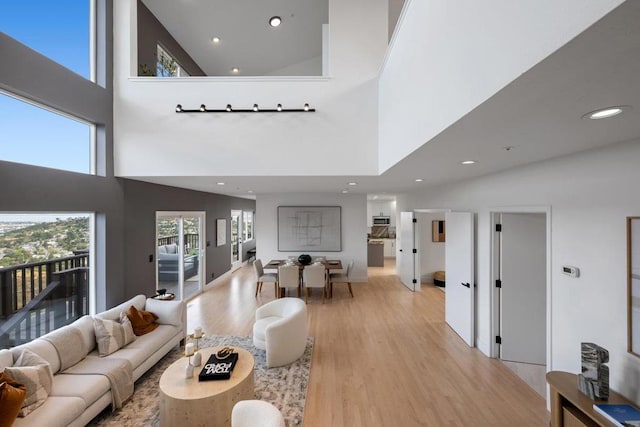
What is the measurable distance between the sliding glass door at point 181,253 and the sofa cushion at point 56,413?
3195mm

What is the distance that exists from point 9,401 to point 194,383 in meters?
1.18

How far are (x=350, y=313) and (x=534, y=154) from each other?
154 inches

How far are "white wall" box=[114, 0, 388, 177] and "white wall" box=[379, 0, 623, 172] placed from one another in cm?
103

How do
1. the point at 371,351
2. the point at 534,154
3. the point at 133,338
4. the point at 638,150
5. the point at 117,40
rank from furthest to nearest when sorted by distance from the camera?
the point at 117,40 < the point at 371,351 < the point at 133,338 < the point at 534,154 < the point at 638,150

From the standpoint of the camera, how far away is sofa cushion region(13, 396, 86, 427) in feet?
6.37

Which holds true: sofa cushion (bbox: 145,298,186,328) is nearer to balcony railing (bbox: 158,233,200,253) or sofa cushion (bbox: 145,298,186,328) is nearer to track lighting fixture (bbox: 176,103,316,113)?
balcony railing (bbox: 158,233,200,253)

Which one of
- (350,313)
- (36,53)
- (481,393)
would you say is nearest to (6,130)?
(36,53)

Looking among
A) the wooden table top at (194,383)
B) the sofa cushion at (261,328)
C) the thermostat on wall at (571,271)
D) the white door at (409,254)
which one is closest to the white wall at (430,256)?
the white door at (409,254)

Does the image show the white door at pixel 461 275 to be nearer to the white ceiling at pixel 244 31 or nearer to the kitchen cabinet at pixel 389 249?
the white ceiling at pixel 244 31

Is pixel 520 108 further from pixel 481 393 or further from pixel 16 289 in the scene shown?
pixel 16 289

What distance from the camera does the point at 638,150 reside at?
183 centimetres

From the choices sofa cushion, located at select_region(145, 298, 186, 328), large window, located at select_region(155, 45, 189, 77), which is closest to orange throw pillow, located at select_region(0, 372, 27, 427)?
sofa cushion, located at select_region(145, 298, 186, 328)

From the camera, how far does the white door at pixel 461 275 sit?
3.80 metres

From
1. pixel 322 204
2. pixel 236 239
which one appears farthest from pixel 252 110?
pixel 236 239
